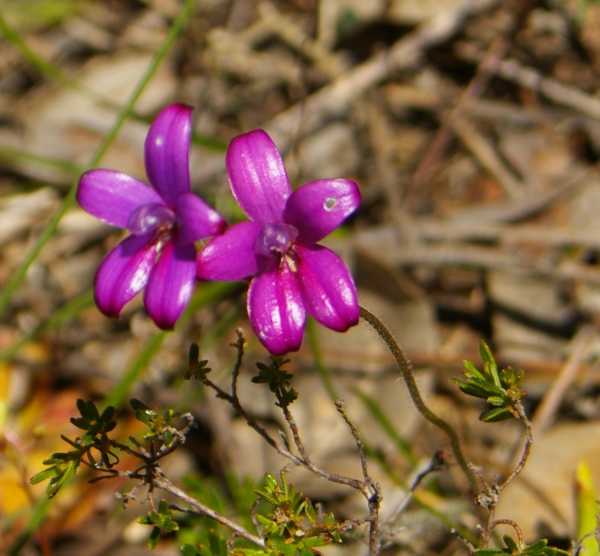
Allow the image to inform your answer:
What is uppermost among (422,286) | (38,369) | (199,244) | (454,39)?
(199,244)

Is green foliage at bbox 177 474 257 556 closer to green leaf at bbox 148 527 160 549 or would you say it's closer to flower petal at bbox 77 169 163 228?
green leaf at bbox 148 527 160 549

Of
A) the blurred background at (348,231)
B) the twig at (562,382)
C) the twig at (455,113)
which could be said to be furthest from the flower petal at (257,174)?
the twig at (455,113)

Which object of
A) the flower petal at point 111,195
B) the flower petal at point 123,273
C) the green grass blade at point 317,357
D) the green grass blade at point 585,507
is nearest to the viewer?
the flower petal at point 123,273

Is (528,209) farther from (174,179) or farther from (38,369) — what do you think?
(174,179)

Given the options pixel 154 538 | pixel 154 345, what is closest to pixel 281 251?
pixel 154 538

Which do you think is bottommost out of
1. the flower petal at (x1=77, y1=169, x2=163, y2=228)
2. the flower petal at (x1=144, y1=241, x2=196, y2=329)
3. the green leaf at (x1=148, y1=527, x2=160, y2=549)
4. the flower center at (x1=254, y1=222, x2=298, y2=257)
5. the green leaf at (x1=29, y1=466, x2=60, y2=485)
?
the green leaf at (x1=148, y1=527, x2=160, y2=549)

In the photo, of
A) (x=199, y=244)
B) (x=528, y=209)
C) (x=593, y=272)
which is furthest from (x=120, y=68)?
(x=199, y=244)

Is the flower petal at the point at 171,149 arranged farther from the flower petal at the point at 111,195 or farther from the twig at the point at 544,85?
the twig at the point at 544,85

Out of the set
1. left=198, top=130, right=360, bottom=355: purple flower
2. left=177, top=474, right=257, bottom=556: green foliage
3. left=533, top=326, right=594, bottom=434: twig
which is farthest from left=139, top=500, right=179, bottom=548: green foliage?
left=533, top=326, right=594, bottom=434: twig
